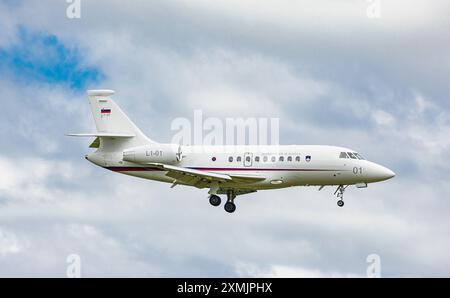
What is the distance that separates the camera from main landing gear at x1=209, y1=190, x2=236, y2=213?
239 ft

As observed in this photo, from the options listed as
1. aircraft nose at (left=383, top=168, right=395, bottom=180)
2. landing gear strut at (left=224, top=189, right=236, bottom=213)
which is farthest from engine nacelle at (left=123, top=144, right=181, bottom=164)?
aircraft nose at (left=383, top=168, right=395, bottom=180)

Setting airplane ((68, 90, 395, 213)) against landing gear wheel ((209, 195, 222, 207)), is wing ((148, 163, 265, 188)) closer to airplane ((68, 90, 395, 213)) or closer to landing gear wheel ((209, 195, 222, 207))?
airplane ((68, 90, 395, 213))

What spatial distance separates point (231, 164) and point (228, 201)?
293 centimetres

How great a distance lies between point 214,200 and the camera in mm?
72750

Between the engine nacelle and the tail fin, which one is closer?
the engine nacelle

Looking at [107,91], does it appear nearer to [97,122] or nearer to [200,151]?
[97,122]

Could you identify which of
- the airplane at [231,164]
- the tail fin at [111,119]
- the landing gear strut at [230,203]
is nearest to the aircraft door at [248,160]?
the airplane at [231,164]

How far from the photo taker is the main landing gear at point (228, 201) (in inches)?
2867

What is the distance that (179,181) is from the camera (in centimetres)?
7275

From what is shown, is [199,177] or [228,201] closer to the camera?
[199,177]

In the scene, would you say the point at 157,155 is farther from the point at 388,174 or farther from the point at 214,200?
the point at 388,174

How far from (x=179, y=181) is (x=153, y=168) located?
2372 mm

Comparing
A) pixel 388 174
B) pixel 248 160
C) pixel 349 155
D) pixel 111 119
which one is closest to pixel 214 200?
pixel 248 160
